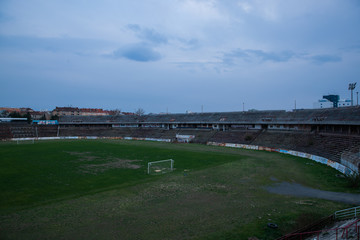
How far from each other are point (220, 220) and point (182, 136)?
2014 inches

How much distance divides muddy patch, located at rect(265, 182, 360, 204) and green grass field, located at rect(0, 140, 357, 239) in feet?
3.30

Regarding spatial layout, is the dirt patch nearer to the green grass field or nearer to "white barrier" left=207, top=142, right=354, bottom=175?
the green grass field

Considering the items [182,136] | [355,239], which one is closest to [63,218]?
[355,239]

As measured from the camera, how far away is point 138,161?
31.3 metres

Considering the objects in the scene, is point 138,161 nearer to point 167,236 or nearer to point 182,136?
point 167,236

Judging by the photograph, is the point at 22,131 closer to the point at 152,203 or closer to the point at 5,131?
the point at 5,131

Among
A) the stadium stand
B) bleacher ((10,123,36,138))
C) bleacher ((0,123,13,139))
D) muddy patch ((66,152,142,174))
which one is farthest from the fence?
bleacher ((0,123,13,139))

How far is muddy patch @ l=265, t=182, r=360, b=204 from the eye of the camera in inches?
649

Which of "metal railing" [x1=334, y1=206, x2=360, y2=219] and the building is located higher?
the building

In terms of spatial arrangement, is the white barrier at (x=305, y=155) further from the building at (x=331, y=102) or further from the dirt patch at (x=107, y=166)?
the building at (x=331, y=102)

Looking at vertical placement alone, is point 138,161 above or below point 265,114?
below

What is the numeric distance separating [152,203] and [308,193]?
39.2 ft

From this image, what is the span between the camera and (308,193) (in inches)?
709

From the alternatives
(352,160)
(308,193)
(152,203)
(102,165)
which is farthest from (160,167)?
(352,160)
